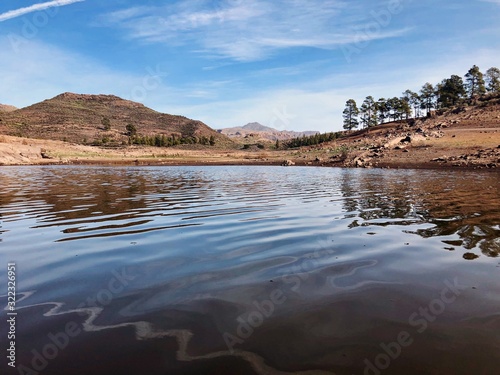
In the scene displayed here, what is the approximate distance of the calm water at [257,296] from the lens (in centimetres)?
281

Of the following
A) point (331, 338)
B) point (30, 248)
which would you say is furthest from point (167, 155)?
point (331, 338)

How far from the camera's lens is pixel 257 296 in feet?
13.4

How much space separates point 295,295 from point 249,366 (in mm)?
1503

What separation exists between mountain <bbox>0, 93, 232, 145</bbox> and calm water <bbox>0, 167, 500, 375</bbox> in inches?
3764

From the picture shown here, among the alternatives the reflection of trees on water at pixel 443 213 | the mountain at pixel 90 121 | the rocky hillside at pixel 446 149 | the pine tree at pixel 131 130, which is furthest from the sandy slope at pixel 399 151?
the pine tree at pixel 131 130

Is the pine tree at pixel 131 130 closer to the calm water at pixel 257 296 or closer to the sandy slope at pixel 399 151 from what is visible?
the sandy slope at pixel 399 151

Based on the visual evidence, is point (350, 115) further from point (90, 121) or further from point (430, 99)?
point (90, 121)

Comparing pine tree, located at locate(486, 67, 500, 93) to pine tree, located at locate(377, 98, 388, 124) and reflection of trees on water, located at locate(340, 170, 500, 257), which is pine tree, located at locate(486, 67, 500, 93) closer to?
pine tree, located at locate(377, 98, 388, 124)

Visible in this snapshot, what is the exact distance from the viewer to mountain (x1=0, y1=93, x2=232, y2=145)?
Answer: 109 m

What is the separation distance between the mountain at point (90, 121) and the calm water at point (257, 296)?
314 feet

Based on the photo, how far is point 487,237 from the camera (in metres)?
6.60

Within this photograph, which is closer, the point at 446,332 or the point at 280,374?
the point at 280,374

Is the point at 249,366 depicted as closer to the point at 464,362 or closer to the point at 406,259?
the point at 464,362

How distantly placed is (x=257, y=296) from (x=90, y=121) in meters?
150
